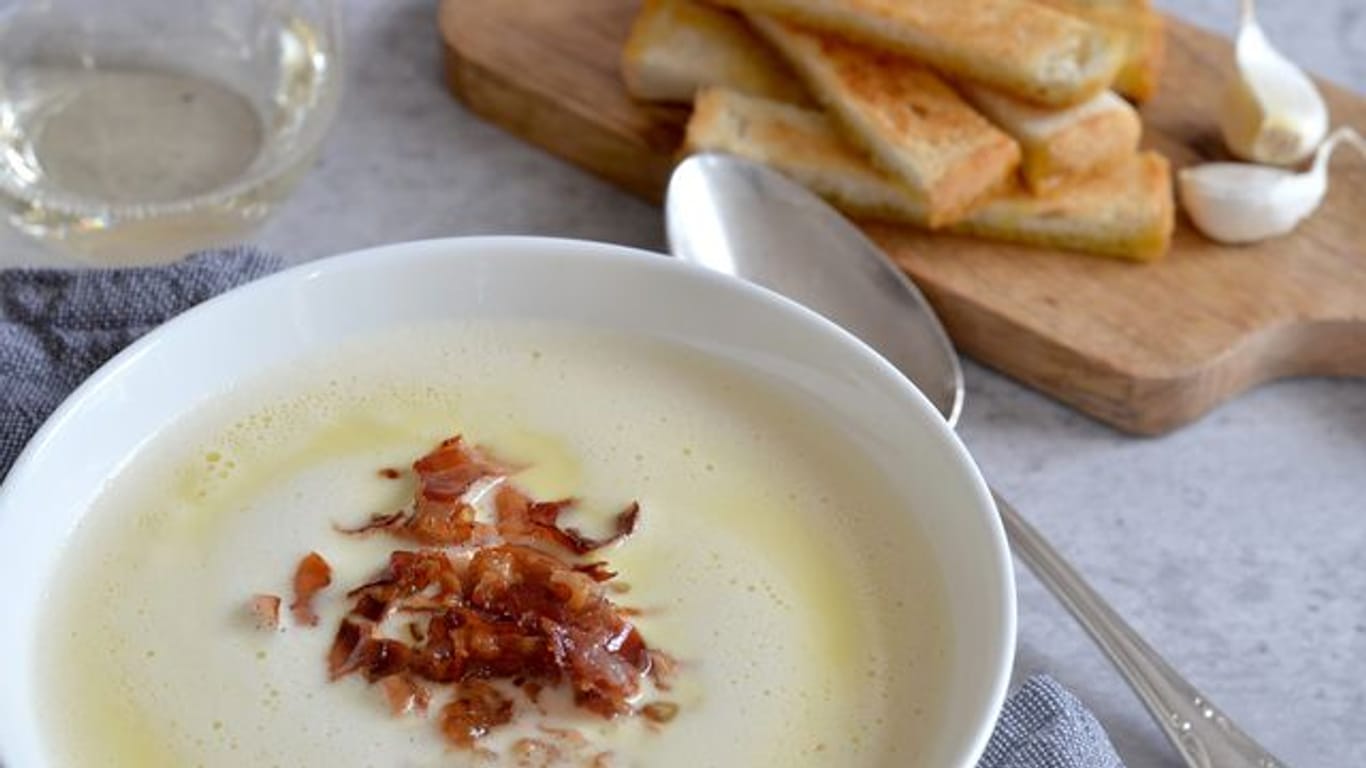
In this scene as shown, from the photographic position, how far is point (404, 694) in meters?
1.32

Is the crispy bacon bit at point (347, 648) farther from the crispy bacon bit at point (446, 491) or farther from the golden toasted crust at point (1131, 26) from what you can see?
the golden toasted crust at point (1131, 26)

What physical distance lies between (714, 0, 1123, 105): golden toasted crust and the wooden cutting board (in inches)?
6.5

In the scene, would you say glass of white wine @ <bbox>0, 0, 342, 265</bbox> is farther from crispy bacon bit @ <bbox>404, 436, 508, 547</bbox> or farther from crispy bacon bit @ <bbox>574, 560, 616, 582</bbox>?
crispy bacon bit @ <bbox>574, 560, 616, 582</bbox>

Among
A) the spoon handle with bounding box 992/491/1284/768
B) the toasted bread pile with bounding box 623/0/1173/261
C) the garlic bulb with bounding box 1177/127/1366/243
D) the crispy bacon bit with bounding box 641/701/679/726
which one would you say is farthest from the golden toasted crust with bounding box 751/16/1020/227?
the crispy bacon bit with bounding box 641/701/679/726

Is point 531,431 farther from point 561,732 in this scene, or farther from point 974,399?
point 974,399

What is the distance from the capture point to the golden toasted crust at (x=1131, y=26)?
2.24m

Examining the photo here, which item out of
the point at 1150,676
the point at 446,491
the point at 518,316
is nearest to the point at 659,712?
the point at 446,491

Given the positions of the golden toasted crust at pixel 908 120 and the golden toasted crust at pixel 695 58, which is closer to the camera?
the golden toasted crust at pixel 908 120

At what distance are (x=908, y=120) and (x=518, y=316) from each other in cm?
63

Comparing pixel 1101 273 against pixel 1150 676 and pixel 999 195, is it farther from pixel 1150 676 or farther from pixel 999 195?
pixel 1150 676

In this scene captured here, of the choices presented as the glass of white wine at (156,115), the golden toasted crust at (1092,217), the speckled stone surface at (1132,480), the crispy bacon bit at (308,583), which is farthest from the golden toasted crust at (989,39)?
the crispy bacon bit at (308,583)

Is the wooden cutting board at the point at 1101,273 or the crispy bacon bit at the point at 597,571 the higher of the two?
the crispy bacon bit at the point at 597,571

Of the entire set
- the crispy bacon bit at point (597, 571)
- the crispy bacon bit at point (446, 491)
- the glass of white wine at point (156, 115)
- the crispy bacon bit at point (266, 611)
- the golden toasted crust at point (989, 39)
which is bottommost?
the glass of white wine at point (156, 115)

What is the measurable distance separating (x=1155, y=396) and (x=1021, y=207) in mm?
244
